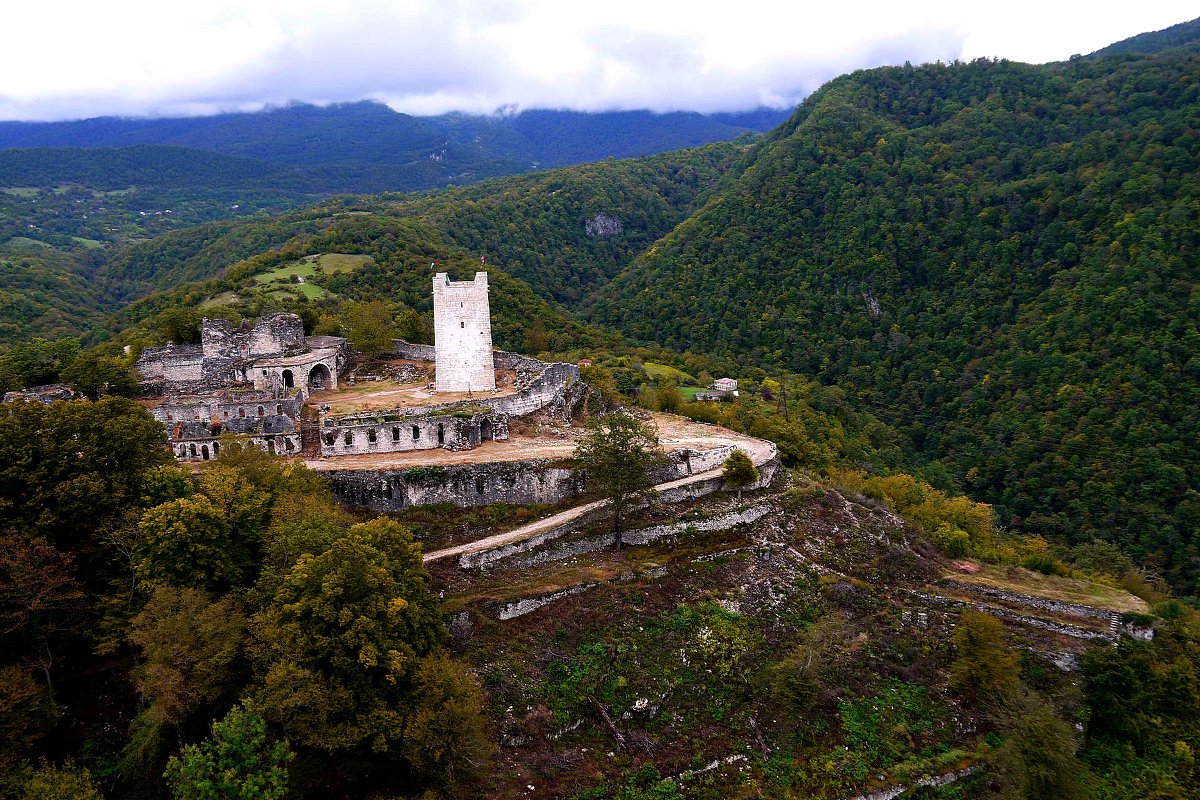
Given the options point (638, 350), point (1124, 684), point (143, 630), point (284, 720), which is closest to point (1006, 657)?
point (1124, 684)

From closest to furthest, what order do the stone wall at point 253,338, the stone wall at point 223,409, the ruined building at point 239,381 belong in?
the ruined building at point 239,381 → the stone wall at point 223,409 → the stone wall at point 253,338

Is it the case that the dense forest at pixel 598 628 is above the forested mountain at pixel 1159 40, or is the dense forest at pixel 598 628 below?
below

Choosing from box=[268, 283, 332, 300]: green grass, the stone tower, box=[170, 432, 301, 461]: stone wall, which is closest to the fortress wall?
box=[170, 432, 301, 461]: stone wall

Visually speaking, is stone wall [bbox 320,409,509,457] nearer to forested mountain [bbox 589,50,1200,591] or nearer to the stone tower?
the stone tower

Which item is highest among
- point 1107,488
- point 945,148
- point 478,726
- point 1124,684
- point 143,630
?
point 945,148

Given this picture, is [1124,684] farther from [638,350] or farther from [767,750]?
[638,350]

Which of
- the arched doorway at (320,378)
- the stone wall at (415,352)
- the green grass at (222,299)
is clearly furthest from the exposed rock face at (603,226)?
the arched doorway at (320,378)

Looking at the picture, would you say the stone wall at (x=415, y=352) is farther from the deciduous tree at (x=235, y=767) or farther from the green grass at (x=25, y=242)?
the green grass at (x=25, y=242)

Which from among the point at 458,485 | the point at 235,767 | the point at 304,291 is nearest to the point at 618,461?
Result: the point at 458,485
